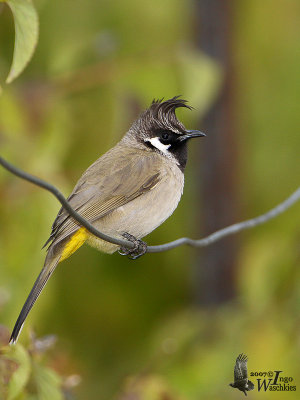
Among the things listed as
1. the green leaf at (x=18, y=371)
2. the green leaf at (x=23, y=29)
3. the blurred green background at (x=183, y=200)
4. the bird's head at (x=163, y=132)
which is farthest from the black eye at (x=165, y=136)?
the green leaf at (x=18, y=371)

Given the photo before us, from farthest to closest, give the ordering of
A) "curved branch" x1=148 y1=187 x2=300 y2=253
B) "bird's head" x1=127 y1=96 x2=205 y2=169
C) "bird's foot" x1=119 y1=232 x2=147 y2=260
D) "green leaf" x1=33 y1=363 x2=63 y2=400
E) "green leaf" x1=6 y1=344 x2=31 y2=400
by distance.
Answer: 1. "bird's head" x1=127 y1=96 x2=205 y2=169
2. "bird's foot" x1=119 y1=232 x2=147 y2=260
3. "curved branch" x1=148 y1=187 x2=300 y2=253
4. "green leaf" x1=33 y1=363 x2=63 y2=400
5. "green leaf" x1=6 y1=344 x2=31 y2=400

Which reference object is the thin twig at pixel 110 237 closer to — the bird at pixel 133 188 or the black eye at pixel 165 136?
the bird at pixel 133 188

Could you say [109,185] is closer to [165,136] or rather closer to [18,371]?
[165,136]

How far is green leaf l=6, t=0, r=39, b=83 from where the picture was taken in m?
2.28

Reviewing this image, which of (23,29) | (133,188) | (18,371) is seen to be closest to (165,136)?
(133,188)

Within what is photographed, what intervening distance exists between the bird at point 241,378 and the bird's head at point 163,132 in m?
1.06

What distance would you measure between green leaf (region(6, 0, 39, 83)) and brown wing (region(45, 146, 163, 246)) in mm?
731

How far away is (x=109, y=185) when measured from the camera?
3141mm

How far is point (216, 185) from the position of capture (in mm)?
6578

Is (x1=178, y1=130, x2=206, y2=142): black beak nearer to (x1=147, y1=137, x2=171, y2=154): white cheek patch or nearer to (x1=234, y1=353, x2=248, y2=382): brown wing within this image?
(x1=147, y1=137, x2=171, y2=154): white cheek patch

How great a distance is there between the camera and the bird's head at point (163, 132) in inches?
130

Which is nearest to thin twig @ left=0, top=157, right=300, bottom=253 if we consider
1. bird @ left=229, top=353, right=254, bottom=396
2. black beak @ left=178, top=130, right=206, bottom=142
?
black beak @ left=178, top=130, right=206, bottom=142

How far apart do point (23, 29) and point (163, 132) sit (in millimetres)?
1190

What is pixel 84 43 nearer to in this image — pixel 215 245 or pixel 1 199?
pixel 1 199
